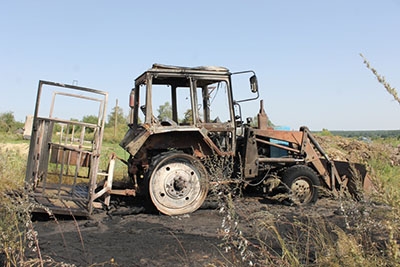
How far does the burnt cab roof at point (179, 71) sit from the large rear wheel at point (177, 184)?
1.37 meters

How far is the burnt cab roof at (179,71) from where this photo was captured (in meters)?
6.52

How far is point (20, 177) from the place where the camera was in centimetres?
776

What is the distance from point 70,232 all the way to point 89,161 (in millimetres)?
1282

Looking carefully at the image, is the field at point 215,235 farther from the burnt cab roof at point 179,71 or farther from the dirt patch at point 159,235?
the burnt cab roof at point 179,71

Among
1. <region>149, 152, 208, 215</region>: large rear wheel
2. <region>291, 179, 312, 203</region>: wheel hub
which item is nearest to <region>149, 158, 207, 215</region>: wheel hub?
<region>149, 152, 208, 215</region>: large rear wheel

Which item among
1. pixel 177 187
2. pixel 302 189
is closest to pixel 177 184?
pixel 177 187

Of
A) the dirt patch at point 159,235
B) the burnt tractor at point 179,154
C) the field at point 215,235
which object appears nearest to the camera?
the field at point 215,235

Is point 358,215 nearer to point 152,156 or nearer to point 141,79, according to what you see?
point 152,156

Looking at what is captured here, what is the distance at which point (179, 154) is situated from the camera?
627 cm

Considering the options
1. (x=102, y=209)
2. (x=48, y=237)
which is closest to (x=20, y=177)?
(x=102, y=209)

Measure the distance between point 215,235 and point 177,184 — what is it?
1581 mm

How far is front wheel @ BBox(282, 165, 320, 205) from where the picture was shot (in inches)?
268

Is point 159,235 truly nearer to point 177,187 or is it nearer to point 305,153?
point 177,187

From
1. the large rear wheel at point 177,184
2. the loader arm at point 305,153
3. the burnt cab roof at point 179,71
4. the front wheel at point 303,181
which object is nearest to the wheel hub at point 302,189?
the front wheel at point 303,181
